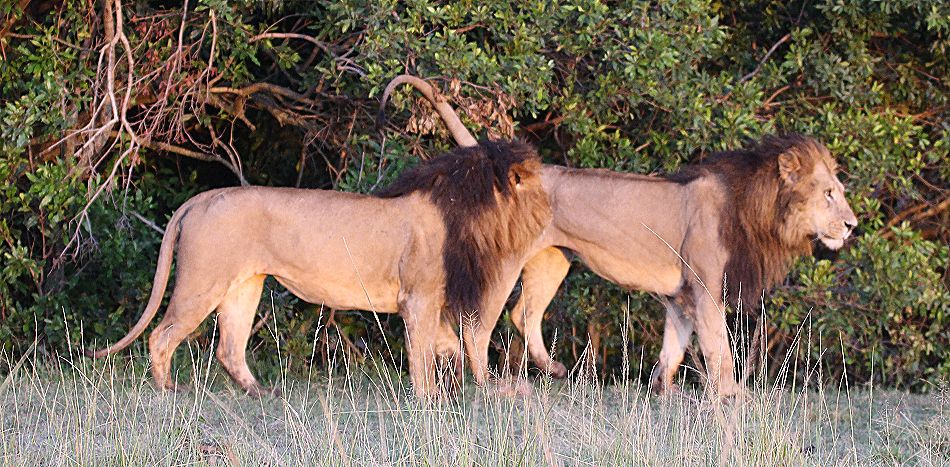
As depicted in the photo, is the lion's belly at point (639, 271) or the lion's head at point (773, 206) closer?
the lion's head at point (773, 206)

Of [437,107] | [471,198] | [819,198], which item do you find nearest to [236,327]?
[471,198]

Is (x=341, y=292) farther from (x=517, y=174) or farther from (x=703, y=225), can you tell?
(x=703, y=225)

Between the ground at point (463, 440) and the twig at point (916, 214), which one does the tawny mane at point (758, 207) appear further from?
the twig at point (916, 214)

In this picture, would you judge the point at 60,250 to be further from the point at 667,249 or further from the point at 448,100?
the point at 667,249

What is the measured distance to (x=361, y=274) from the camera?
267 inches

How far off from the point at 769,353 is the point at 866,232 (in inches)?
65.6

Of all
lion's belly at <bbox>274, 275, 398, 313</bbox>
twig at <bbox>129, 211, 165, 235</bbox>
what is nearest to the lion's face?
lion's belly at <bbox>274, 275, 398, 313</bbox>

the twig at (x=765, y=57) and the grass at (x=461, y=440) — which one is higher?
the twig at (x=765, y=57)

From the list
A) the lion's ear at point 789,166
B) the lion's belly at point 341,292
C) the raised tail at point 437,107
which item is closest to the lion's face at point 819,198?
the lion's ear at point 789,166

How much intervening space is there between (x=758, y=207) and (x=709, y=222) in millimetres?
260

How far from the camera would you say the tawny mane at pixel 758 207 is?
7043 mm

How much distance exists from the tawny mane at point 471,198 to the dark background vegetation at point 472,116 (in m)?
0.50

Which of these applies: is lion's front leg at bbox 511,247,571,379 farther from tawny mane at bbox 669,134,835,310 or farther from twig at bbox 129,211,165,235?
twig at bbox 129,211,165,235

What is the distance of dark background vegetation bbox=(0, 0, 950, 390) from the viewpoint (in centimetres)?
748
